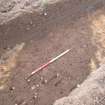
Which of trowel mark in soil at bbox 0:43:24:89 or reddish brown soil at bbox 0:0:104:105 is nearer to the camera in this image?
reddish brown soil at bbox 0:0:104:105

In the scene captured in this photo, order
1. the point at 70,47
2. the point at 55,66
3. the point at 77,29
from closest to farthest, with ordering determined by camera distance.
Answer: the point at 55,66
the point at 70,47
the point at 77,29

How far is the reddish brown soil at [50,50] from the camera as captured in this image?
4.46 meters

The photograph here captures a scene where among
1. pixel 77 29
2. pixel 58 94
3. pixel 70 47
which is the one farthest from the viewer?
pixel 77 29

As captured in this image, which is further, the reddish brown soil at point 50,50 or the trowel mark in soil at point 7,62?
the trowel mark in soil at point 7,62

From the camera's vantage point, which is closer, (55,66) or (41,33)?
(55,66)

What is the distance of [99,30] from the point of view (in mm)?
5453

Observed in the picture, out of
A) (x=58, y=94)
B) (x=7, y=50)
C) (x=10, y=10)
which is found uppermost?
(x=10, y=10)

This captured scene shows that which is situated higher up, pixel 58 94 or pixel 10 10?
pixel 10 10

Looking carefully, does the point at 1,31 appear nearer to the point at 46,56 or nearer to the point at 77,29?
the point at 46,56

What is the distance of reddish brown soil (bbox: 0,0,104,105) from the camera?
4.46m

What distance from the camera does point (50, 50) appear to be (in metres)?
5.08

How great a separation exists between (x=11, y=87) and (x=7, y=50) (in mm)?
780

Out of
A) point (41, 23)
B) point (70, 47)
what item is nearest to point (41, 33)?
point (41, 23)

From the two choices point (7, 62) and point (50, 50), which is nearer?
point (7, 62)
